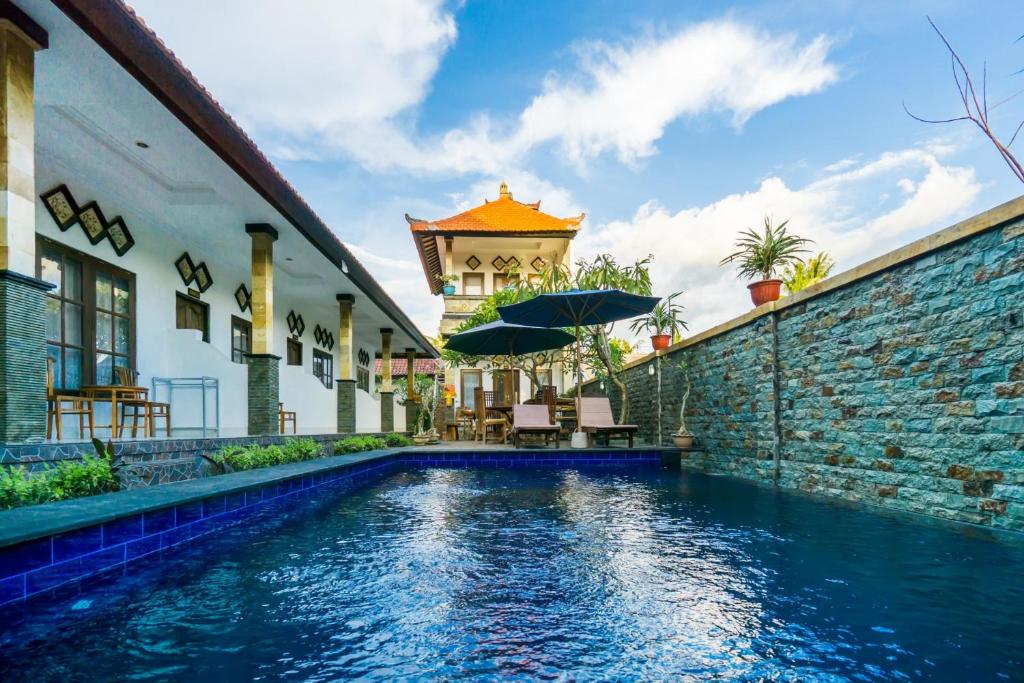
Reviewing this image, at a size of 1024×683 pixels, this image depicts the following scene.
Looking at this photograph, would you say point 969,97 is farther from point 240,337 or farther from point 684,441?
point 240,337

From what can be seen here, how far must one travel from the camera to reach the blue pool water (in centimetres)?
177

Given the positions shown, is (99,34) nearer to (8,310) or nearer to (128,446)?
(8,310)

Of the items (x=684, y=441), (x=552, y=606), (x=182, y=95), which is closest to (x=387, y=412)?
(x=684, y=441)

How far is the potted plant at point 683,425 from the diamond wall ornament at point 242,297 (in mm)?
7959

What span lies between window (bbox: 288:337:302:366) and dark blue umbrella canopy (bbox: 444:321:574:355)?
153 inches

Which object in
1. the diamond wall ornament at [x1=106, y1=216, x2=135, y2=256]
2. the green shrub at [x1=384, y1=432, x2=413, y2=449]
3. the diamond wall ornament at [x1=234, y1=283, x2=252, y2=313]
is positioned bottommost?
the green shrub at [x1=384, y1=432, x2=413, y2=449]

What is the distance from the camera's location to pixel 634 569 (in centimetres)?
287

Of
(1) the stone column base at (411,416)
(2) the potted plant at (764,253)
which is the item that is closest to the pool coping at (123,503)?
(2) the potted plant at (764,253)

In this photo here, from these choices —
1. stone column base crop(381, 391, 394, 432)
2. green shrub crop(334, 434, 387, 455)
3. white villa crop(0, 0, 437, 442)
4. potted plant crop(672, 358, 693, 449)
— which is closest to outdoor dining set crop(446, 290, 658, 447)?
potted plant crop(672, 358, 693, 449)

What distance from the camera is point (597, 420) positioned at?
404 inches

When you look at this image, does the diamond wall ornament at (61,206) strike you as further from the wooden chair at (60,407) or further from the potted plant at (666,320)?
the potted plant at (666,320)

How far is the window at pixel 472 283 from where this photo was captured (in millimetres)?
20625

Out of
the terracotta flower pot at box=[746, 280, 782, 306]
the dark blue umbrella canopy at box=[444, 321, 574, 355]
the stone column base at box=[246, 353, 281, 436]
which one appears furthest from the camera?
the dark blue umbrella canopy at box=[444, 321, 574, 355]

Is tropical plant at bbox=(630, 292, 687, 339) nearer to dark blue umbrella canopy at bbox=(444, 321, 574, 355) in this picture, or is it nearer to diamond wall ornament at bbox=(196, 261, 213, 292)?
dark blue umbrella canopy at bbox=(444, 321, 574, 355)
